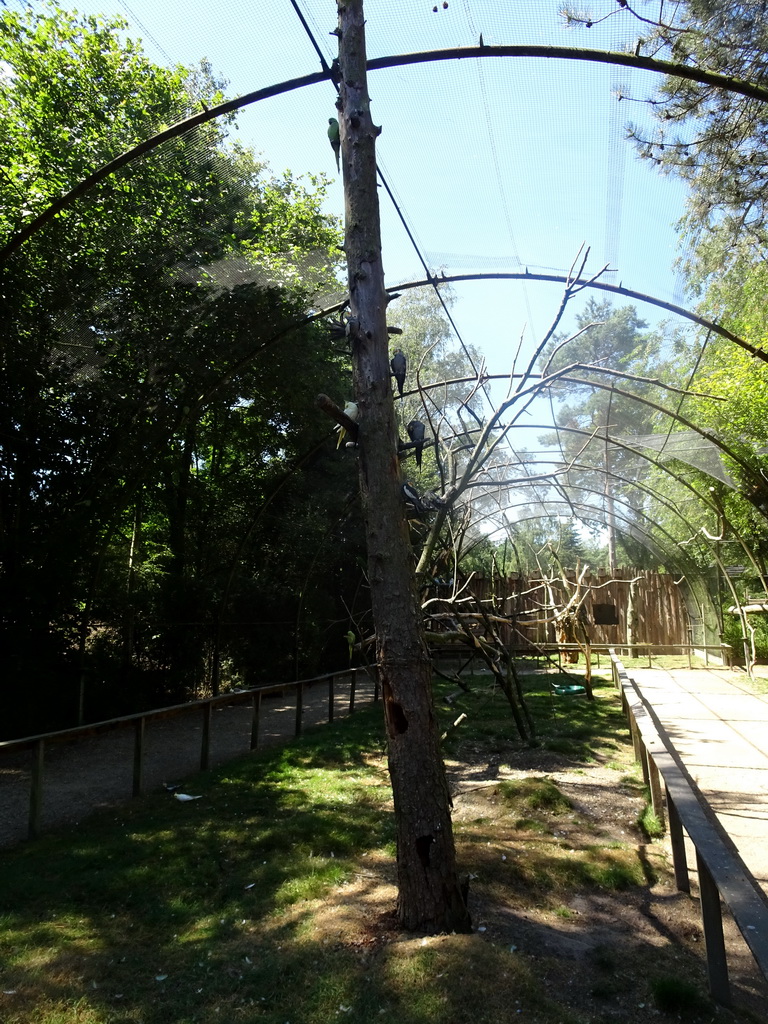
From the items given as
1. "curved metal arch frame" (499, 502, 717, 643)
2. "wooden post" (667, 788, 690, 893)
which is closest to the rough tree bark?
"wooden post" (667, 788, 690, 893)

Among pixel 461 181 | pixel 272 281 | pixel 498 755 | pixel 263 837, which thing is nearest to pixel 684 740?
pixel 498 755

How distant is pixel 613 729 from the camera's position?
737 cm

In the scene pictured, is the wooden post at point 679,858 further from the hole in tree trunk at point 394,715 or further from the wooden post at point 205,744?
the wooden post at point 205,744

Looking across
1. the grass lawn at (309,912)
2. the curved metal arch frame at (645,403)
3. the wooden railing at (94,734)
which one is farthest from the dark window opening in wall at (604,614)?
the grass lawn at (309,912)

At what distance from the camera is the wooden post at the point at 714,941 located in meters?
2.29

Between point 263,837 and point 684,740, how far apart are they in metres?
4.36

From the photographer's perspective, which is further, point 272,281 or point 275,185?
point 275,185

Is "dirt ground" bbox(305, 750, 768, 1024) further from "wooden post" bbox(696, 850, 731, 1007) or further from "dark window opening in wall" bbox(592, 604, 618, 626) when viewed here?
"dark window opening in wall" bbox(592, 604, 618, 626)

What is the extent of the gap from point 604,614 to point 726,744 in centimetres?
777

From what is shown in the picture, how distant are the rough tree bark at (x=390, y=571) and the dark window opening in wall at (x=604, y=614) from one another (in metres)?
11.7

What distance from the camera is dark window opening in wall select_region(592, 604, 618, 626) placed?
1395 centimetres

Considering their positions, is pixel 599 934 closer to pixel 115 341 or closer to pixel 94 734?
pixel 94 734

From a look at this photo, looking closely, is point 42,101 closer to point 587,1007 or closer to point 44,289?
point 44,289

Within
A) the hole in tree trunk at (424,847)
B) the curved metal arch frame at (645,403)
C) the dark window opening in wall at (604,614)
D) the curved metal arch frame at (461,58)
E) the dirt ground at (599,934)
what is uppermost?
the curved metal arch frame at (461,58)
